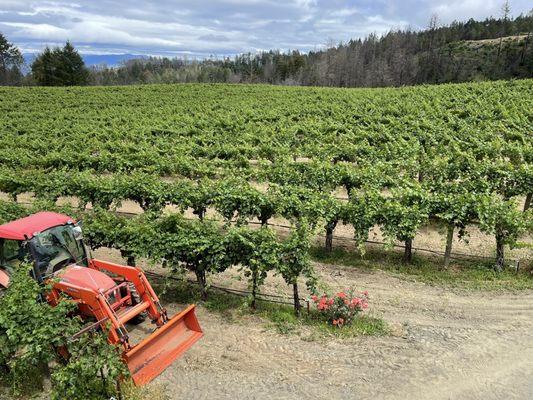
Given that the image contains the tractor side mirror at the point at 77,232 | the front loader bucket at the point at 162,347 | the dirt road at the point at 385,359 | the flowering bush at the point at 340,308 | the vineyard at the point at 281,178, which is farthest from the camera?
the vineyard at the point at 281,178

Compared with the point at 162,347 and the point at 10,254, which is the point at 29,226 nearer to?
the point at 10,254

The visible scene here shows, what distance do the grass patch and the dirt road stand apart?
978 mm

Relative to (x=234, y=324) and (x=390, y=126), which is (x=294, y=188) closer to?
(x=234, y=324)

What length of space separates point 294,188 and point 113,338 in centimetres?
839

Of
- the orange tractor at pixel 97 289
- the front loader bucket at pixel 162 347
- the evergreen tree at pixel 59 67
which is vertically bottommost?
the front loader bucket at pixel 162 347

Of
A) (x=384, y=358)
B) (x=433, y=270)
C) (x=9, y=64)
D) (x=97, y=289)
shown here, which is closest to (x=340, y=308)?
(x=384, y=358)

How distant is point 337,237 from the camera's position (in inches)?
648

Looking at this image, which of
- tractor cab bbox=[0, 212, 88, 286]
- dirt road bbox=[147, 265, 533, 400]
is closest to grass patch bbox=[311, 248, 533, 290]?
dirt road bbox=[147, 265, 533, 400]

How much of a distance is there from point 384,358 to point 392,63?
3881 inches

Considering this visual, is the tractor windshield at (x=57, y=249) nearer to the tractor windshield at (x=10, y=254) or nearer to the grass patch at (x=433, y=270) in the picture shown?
the tractor windshield at (x=10, y=254)

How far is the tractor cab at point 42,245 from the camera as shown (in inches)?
359

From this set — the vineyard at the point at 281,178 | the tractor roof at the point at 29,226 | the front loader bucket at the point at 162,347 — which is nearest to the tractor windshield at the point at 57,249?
→ the tractor roof at the point at 29,226

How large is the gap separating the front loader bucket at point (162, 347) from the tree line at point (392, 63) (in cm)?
7751

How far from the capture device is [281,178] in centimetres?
1736
